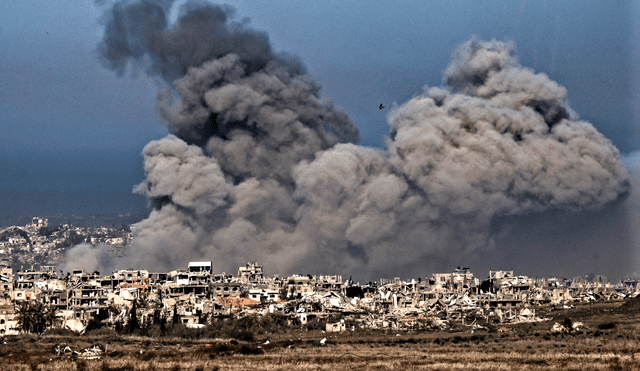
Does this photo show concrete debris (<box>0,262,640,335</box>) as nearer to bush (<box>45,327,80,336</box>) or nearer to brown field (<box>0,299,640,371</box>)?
bush (<box>45,327,80,336</box>)

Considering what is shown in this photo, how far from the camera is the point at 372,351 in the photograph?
1442 inches

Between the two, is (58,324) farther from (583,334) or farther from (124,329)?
(583,334)

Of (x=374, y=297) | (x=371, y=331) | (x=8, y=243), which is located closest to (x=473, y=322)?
(x=371, y=331)

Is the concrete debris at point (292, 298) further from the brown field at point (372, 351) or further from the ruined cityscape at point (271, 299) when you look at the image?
the brown field at point (372, 351)

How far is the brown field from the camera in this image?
29.1m

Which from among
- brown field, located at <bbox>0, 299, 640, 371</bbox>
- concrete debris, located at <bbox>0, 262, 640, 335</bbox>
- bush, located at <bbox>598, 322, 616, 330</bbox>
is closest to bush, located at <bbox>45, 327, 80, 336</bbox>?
concrete debris, located at <bbox>0, 262, 640, 335</bbox>

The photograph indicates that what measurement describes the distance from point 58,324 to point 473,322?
88.6ft

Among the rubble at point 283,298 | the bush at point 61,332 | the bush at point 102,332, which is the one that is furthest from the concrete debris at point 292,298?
the bush at point 102,332

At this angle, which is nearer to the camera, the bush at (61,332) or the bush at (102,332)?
the bush at (102,332)

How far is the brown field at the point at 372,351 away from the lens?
95.6 feet

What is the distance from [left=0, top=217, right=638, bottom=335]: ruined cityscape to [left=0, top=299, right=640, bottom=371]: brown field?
617 centimetres

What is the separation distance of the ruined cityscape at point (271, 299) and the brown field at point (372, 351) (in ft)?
20.3

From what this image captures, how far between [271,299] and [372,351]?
1247 inches

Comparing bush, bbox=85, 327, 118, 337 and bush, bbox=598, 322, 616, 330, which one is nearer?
bush, bbox=598, 322, 616, 330
